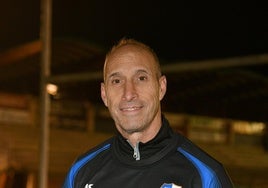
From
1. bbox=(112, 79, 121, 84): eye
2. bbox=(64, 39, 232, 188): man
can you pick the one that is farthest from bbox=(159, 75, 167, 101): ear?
bbox=(112, 79, 121, 84): eye

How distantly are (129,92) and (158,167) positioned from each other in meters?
0.19

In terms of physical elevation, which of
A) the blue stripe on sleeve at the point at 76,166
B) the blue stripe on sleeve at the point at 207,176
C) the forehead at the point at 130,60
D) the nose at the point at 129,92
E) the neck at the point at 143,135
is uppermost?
the forehead at the point at 130,60

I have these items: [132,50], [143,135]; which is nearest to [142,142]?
[143,135]

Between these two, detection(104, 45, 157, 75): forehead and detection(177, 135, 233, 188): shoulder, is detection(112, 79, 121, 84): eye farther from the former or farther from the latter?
detection(177, 135, 233, 188): shoulder

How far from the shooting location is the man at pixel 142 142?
1.22 meters

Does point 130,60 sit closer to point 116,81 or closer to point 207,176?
point 116,81

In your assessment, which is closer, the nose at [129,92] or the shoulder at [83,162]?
the nose at [129,92]

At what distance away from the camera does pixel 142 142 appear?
1.26 metres

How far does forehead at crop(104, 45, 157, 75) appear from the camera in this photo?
4.18 feet

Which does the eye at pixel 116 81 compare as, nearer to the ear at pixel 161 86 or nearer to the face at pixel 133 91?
the face at pixel 133 91

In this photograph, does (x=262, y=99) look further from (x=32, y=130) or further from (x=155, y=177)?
(x=155, y=177)

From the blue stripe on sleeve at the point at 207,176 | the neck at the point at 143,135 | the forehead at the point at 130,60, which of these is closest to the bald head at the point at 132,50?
→ the forehead at the point at 130,60

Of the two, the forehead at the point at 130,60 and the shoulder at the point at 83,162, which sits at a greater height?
the forehead at the point at 130,60

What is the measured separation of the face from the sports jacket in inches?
1.9
